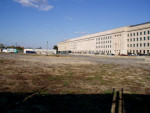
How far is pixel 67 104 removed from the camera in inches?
172

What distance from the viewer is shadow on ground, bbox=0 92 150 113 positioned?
388 cm

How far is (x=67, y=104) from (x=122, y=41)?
87.5 m

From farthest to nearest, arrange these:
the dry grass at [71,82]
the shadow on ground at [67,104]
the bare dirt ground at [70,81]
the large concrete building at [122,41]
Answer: the large concrete building at [122,41] → the dry grass at [71,82] → the bare dirt ground at [70,81] → the shadow on ground at [67,104]

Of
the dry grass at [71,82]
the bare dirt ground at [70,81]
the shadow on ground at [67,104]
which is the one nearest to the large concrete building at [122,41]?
the bare dirt ground at [70,81]

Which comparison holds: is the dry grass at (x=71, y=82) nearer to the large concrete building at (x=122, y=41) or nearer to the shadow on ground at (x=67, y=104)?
the shadow on ground at (x=67, y=104)

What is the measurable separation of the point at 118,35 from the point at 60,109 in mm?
90834

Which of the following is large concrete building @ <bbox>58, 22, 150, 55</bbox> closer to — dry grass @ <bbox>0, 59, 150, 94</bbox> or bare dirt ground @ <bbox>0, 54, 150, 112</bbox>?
bare dirt ground @ <bbox>0, 54, 150, 112</bbox>

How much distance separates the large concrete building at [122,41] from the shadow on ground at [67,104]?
75.8 metres

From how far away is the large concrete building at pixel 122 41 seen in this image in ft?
236

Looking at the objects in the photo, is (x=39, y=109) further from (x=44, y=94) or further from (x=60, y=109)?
(x=44, y=94)

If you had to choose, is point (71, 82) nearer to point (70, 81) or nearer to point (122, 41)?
point (70, 81)

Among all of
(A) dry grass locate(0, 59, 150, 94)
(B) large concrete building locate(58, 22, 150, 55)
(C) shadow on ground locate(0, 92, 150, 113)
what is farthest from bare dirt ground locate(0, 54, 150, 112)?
(B) large concrete building locate(58, 22, 150, 55)

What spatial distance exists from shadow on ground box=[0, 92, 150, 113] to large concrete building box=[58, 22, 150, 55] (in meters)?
75.8

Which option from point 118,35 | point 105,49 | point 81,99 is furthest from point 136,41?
point 81,99
